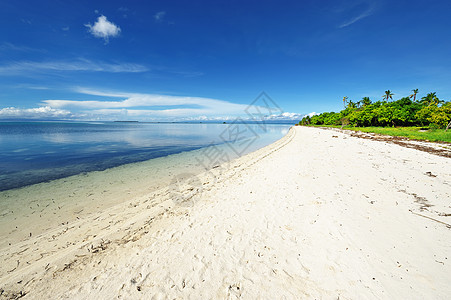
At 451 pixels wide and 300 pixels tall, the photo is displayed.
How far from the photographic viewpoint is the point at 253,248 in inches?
179

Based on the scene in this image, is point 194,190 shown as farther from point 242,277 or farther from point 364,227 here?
point 364,227

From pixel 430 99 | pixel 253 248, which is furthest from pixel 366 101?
pixel 253 248

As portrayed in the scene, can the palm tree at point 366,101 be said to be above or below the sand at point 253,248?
above

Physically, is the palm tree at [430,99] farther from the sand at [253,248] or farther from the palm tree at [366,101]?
the sand at [253,248]

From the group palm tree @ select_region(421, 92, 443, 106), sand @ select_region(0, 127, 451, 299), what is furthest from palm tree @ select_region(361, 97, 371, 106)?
sand @ select_region(0, 127, 451, 299)

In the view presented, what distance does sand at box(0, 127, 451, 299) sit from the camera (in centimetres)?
346

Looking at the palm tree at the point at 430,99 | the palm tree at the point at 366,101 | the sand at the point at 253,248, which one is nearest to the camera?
the sand at the point at 253,248

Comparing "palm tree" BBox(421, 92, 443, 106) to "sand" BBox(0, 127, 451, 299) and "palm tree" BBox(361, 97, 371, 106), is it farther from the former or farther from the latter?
"sand" BBox(0, 127, 451, 299)

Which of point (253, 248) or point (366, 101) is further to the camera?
point (366, 101)

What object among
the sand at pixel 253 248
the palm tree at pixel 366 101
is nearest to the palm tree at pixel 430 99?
the palm tree at pixel 366 101

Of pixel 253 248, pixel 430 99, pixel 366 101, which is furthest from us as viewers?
pixel 366 101

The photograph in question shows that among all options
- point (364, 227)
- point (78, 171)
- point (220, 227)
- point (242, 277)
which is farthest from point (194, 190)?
point (78, 171)

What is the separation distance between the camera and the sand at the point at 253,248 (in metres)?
3.46

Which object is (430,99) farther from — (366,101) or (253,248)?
(253,248)
